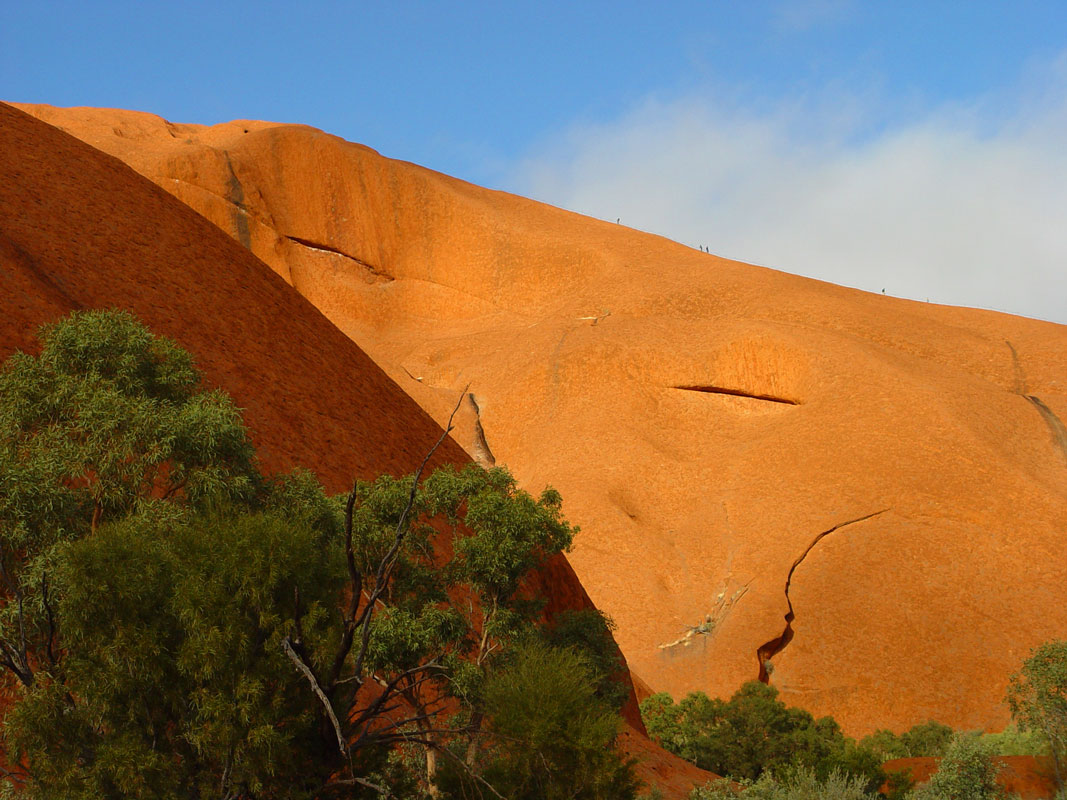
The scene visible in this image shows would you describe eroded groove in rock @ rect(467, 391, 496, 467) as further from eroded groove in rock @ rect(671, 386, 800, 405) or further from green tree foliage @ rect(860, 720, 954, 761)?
green tree foliage @ rect(860, 720, 954, 761)

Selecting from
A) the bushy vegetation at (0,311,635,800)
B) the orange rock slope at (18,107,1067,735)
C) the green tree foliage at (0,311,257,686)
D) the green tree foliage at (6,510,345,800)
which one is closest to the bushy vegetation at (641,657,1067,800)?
the orange rock slope at (18,107,1067,735)

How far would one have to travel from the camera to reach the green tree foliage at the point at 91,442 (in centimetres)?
1113

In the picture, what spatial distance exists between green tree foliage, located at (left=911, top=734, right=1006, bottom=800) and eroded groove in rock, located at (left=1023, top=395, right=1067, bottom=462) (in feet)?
76.0

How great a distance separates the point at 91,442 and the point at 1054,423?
136 feet

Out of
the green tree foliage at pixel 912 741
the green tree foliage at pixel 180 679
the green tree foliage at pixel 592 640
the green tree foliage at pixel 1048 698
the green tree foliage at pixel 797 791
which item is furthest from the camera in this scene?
the green tree foliage at pixel 912 741

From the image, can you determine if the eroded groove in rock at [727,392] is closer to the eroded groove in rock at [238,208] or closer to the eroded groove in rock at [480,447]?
the eroded groove in rock at [480,447]

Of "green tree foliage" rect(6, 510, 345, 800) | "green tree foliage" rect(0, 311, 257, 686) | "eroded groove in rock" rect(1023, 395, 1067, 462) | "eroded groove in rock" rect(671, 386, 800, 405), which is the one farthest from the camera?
"eroded groove in rock" rect(671, 386, 800, 405)

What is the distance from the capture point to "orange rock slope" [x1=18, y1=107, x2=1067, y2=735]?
34688 millimetres

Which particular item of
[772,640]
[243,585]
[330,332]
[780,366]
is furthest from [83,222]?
[780,366]

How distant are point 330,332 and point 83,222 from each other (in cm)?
652

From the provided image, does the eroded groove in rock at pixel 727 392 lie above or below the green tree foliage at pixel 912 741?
above

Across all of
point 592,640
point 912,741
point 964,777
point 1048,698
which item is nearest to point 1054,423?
point 912,741

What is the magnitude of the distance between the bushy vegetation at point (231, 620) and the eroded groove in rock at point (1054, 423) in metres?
33.3

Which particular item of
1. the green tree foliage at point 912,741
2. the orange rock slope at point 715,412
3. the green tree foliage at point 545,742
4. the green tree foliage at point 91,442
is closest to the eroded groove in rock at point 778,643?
the orange rock slope at point 715,412
